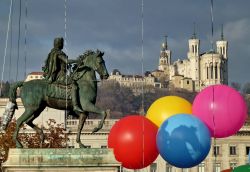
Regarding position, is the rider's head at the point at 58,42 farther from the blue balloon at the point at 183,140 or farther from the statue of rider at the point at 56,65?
the blue balloon at the point at 183,140

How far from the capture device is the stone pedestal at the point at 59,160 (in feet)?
64.9

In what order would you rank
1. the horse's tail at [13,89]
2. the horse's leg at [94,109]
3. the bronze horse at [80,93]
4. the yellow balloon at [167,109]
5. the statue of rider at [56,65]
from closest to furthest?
the horse's leg at [94,109] → the bronze horse at [80,93] → the statue of rider at [56,65] → the horse's tail at [13,89] → the yellow balloon at [167,109]

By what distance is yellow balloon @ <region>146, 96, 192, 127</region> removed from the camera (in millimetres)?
27828

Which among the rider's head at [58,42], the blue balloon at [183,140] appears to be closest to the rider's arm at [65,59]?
the rider's head at [58,42]

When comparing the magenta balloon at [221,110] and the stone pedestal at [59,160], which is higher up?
the magenta balloon at [221,110]

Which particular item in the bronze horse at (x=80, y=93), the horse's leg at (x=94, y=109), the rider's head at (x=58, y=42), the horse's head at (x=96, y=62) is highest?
the rider's head at (x=58, y=42)

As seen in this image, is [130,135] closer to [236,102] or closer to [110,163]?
[236,102]

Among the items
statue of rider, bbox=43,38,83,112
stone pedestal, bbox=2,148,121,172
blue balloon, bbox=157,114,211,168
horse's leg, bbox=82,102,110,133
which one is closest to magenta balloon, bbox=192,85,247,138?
blue balloon, bbox=157,114,211,168

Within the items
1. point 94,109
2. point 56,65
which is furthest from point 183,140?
point 56,65

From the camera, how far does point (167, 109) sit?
91.6 ft

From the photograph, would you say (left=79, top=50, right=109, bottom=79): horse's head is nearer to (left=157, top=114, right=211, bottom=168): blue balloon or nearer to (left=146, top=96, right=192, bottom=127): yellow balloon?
(left=157, top=114, right=211, bottom=168): blue balloon

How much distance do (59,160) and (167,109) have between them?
8.90 m

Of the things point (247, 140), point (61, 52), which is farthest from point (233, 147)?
point (61, 52)

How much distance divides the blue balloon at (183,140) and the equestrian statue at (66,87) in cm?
405
